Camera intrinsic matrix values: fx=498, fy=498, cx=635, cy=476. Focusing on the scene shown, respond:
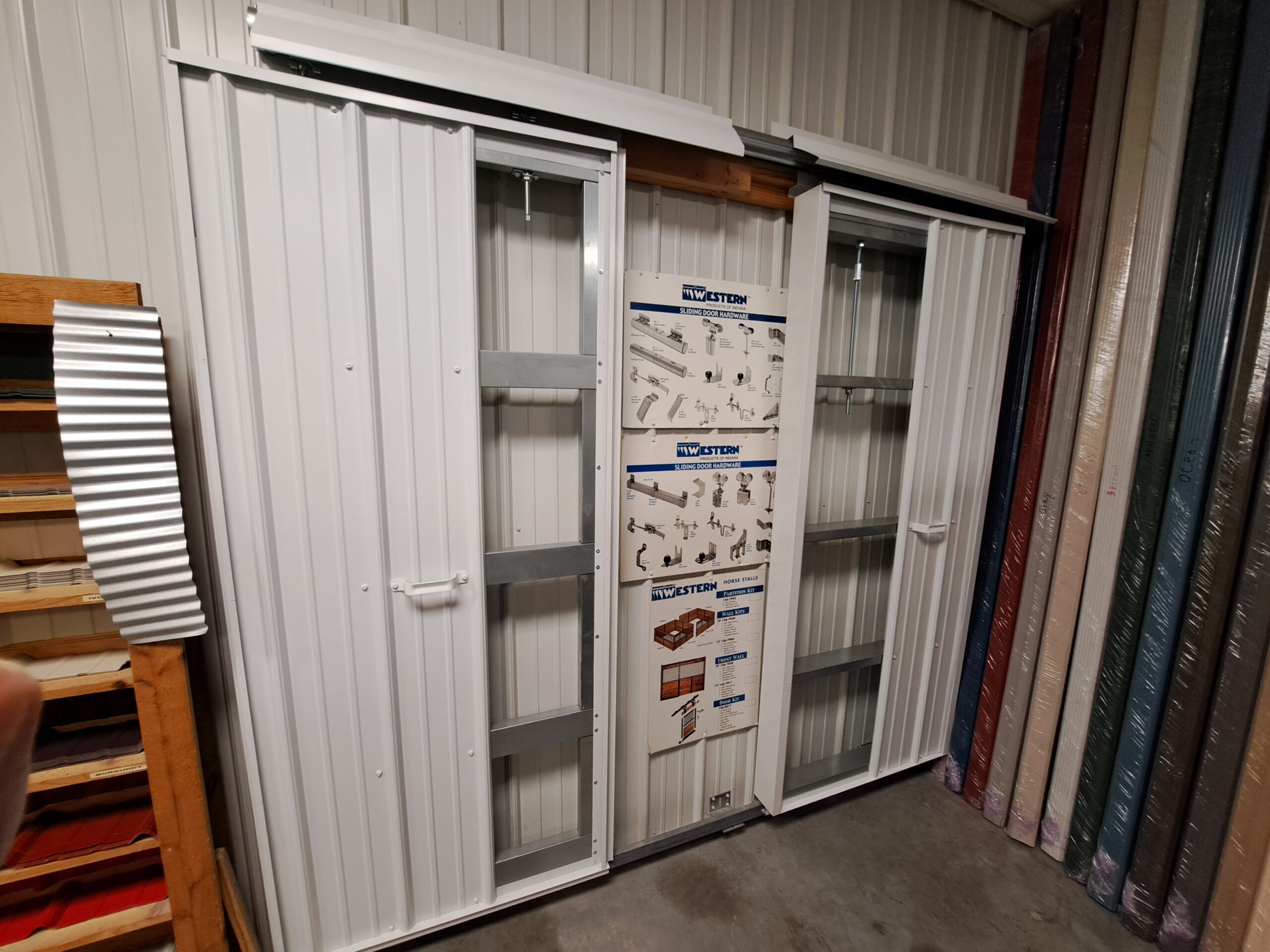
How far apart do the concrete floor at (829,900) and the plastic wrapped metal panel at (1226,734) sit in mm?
208

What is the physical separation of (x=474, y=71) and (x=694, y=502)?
1.32m

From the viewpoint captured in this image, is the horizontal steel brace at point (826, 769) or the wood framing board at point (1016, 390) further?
the horizontal steel brace at point (826, 769)

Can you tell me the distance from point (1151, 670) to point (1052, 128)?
1.98 m

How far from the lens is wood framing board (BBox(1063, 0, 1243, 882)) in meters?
1.48

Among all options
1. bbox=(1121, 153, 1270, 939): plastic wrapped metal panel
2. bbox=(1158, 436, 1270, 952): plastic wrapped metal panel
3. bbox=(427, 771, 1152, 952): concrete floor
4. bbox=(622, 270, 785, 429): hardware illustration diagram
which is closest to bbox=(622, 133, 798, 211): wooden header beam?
bbox=(622, 270, 785, 429): hardware illustration diagram

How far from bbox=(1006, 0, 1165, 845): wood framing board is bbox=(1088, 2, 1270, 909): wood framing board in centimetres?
19

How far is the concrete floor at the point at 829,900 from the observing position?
1.58 metres

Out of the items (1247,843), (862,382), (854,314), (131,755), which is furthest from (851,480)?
(131,755)

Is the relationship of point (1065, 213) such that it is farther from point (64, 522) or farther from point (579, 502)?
point (64, 522)

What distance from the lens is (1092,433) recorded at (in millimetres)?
1753

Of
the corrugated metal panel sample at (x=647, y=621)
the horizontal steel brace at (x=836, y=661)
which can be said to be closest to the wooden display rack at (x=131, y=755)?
the corrugated metal panel sample at (x=647, y=621)

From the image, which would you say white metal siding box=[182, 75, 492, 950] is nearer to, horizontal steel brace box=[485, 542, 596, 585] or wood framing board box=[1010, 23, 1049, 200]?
horizontal steel brace box=[485, 542, 596, 585]

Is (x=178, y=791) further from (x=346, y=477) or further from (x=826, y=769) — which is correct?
(x=826, y=769)

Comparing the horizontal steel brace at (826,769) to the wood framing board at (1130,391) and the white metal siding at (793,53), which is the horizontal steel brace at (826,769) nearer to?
the wood framing board at (1130,391)
